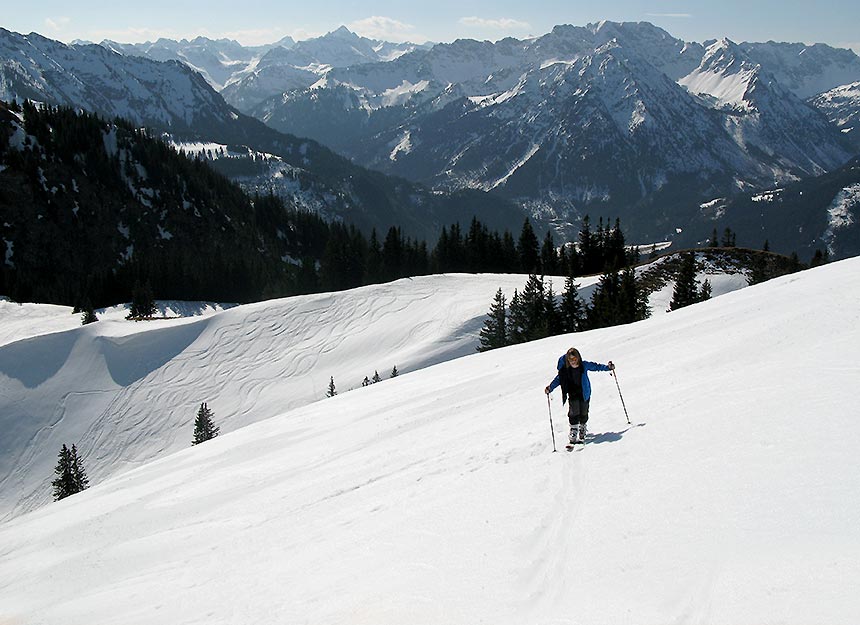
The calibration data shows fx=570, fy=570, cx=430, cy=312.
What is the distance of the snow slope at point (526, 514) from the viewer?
6852 mm

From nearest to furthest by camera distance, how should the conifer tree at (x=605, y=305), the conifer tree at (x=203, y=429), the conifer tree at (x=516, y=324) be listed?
the conifer tree at (x=203, y=429), the conifer tree at (x=516, y=324), the conifer tree at (x=605, y=305)

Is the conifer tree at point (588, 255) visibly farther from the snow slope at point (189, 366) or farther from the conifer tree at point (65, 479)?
the conifer tree at point (65, 479)

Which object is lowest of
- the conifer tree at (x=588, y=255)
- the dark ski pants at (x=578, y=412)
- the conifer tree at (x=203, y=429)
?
the conifer tree at (x=203, y=429)

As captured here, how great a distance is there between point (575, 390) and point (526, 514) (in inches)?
159

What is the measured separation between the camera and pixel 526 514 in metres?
9.35

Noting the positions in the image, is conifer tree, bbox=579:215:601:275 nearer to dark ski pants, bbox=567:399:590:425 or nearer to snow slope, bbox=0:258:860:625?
snow slope, bbox=0:258:860:625

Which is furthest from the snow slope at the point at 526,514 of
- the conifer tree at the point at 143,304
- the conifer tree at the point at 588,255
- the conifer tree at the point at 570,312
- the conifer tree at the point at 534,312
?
the conifer tree at the point at 588,255

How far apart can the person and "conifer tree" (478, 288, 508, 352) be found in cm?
3426

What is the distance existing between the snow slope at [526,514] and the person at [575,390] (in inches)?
18.3

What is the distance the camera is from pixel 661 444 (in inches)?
421

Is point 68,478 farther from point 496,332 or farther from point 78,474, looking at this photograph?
point 496,332

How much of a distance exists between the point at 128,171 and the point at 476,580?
549ft

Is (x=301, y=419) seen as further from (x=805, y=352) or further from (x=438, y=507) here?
(x=805, y=352)

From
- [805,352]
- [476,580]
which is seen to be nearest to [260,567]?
[476,580]
